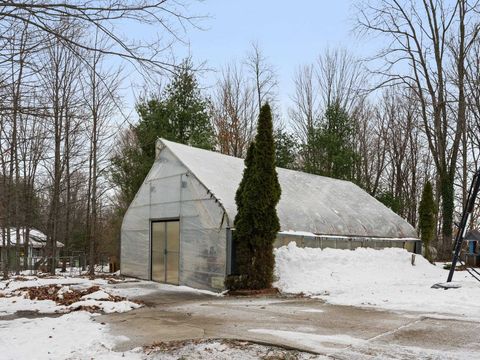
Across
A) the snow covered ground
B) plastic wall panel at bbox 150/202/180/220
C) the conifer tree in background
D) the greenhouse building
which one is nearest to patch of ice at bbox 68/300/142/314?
the snow covered ground

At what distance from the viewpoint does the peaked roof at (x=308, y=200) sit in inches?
527

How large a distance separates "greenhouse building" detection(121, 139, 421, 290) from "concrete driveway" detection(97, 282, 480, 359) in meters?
2.68

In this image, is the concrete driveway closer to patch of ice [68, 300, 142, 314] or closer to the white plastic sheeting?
patch of ice [68, 300, 142, 314]

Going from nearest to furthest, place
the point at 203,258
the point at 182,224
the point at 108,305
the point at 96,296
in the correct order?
the point at 108,305 → the point at 96,296 → the point at 203,258 → the point at 182,224

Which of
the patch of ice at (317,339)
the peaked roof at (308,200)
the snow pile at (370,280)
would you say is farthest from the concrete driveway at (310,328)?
the peaked roof at (308,200)

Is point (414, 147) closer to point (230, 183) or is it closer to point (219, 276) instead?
point (230, 183)

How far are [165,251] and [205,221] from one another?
97.1 inches

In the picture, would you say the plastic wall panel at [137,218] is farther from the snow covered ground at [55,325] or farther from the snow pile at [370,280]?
the snow pile at [370,280]

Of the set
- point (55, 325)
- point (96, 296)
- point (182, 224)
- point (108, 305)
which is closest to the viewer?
point (55, 325)

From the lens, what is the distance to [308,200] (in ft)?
52.5

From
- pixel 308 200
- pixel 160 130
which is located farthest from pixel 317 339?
pixel 160 130

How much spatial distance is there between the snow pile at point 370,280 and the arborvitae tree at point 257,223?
0.92 m

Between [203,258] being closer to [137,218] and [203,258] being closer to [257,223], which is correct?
[257,223]

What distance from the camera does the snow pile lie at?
9125 millimetres
